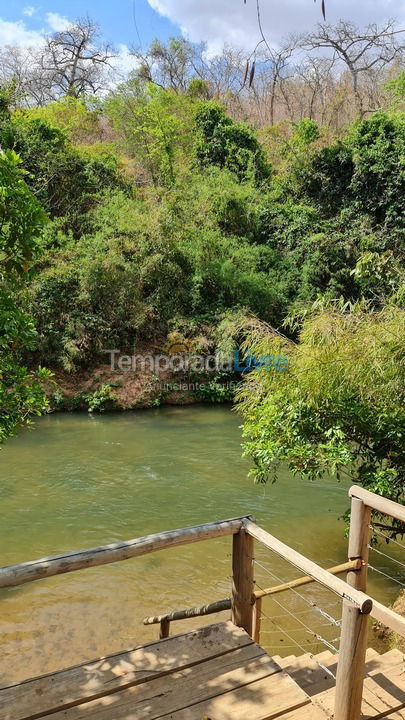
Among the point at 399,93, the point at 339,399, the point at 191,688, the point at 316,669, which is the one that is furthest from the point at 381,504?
the point at 399,93

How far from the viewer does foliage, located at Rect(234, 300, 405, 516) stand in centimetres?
461

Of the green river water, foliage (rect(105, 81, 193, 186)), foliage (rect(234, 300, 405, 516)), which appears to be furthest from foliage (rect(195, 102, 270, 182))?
foliage (rect(234, 300, 405, 516))

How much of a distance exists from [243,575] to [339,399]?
2.54m

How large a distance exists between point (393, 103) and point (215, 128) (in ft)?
21.5

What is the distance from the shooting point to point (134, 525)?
697 cm

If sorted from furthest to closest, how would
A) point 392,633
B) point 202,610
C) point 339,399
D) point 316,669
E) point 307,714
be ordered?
point 339,399 < point 392,633 < point 202,610 < point 316,669 < point 307,714

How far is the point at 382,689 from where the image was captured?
7.96 feet

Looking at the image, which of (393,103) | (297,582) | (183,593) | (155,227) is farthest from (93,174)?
(297,582)

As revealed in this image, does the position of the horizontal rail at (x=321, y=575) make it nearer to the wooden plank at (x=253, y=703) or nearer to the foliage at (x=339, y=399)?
the wooden plank at (x=253, y=703)

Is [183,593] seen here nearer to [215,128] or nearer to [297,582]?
[297,582]

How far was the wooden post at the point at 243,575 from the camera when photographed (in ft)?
8.66

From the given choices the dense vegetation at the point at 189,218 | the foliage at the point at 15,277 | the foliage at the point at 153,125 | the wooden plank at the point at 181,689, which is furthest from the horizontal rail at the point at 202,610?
the foliage at the point at 153,125

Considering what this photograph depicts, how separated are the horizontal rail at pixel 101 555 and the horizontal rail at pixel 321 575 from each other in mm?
142

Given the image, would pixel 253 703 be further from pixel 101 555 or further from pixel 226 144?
pixel 226 144
